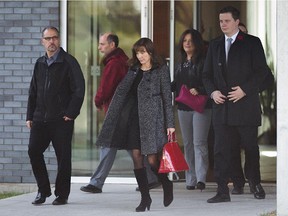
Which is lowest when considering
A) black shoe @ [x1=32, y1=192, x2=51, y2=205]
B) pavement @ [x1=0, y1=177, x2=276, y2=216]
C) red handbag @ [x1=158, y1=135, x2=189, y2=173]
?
pavement @ [x1=0, y1=177, x2=276, y2=216]

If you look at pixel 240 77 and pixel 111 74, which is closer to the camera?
pixel 240 77

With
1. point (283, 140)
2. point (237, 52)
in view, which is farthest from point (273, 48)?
point (283, 140)

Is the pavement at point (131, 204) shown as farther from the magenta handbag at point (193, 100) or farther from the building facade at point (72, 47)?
the magenta handbag at point (193, 100)

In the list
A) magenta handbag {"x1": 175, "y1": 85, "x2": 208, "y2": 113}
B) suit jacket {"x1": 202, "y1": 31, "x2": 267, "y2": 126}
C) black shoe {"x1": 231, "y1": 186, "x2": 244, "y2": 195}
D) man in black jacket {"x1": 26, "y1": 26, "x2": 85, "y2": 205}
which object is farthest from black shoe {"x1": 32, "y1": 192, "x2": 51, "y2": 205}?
black shoe {"x1": 231, "y1": 186, "x2": 244, "y2": 195}

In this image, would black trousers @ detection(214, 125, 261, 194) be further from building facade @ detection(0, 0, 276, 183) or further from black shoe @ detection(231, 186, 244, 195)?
building facade @ detection(0, 0, 276, 183)

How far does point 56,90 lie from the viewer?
10555 mm

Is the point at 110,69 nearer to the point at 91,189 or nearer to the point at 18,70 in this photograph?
the point at 91,189

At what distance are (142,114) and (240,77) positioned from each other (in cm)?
121

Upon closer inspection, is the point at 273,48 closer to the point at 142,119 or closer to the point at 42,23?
the point at 42,23

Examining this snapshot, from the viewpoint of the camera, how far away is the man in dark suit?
10.6 meters

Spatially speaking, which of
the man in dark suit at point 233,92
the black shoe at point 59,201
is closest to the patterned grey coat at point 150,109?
the man in dark suit at point 233,92

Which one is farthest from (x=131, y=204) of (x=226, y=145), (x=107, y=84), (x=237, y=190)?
(x=107, y=84)

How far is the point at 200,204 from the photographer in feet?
35.2

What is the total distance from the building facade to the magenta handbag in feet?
4.31
